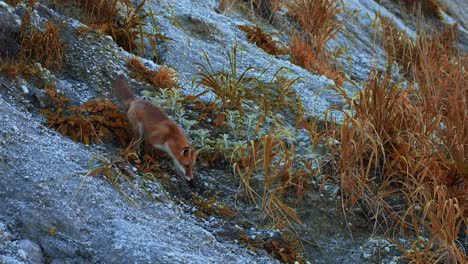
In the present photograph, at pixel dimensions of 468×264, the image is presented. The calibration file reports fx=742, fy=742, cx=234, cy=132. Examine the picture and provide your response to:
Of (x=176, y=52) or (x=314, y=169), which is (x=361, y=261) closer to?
(x=314, y=169)

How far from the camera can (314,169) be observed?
5.86 m

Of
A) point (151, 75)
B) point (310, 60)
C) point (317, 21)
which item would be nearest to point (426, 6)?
point (317, 21)

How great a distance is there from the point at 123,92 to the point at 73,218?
1.65 m

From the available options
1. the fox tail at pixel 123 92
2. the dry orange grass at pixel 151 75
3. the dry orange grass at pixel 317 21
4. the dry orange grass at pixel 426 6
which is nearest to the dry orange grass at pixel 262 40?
the dry orange grass at pixel 317 21

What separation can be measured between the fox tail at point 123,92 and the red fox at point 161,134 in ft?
0.53

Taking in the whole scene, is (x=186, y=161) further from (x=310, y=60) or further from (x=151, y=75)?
(x=310, y=60)

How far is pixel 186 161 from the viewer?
17.5 ft

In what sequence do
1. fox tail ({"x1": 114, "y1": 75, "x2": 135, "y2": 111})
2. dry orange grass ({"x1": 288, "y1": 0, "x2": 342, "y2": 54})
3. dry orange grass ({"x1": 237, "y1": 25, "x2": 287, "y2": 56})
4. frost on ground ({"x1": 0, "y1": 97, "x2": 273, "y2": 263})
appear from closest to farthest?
frost on ground ({"x1": 0, "y1": 97, "x2": 273, "y2": 263}), fox tail ({"x1": 114, "y1": 75, "x2": 135, "y2": 111}), dry orange grass ({"x1": 237, "y1": 25, "x2": 287, "y2": 56}), dry orange grass ({"x1": 288, "y1": 0, "x2": 342, "y2": 54})

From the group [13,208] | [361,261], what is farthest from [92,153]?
[361,261]

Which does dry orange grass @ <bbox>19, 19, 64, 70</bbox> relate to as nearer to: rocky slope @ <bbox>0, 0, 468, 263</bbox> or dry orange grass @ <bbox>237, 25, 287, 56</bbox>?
rocky slope @ <bbox>0, 0, 468, 263</bbox>

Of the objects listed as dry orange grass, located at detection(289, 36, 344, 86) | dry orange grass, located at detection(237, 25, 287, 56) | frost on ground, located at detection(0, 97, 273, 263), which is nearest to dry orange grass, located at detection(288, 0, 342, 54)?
dry orange grass, located at detection(289, 36, 344, 86)

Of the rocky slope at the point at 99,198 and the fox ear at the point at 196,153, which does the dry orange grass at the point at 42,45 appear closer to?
the rocky slope at the point at 99,198

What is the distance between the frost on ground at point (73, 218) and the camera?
14.0 ft

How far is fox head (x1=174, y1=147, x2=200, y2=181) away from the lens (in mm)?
5332
